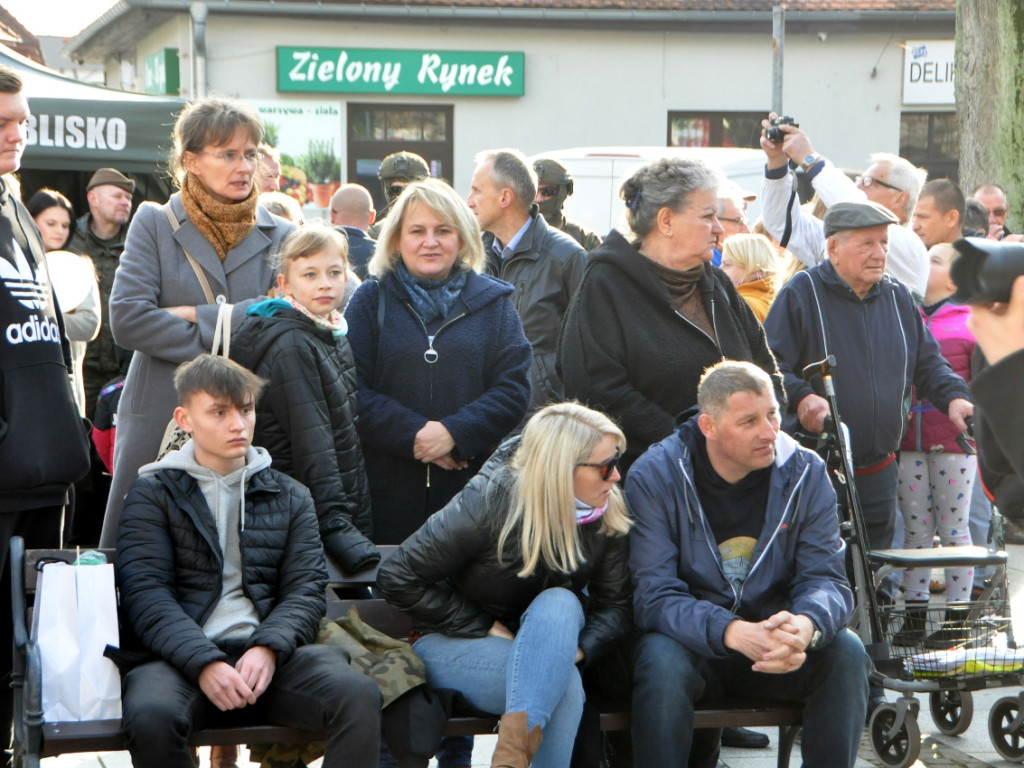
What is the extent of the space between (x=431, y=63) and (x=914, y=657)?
705 inches

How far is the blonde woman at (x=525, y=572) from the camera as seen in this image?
3592mm

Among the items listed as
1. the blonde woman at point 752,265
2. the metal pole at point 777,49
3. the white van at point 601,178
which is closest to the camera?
the blonde woman at point 752,265

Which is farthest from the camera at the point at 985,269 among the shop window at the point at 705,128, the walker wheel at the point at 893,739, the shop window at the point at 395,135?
the shop window at the point at 705,128

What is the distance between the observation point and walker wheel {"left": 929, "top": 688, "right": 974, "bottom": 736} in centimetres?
482

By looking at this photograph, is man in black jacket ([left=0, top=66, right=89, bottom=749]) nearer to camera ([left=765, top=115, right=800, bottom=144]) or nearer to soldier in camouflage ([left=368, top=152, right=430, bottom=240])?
camera ([left=765, top=115, right=800, bottom=144])

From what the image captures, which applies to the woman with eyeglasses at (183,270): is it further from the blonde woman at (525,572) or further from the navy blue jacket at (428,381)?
the blonde woman at (525,572)

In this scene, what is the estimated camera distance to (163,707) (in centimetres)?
328

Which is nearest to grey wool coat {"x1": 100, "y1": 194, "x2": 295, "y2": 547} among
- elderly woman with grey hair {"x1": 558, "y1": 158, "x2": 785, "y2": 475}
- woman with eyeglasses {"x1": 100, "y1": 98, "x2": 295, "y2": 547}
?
woman with eyeglasses {"x1": 100, "y1": 98, "x2": 295, "y2": 547}

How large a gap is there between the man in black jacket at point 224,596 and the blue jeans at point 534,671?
11.9 inches

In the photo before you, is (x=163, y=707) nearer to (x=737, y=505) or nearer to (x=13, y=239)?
(x=13, y=239)

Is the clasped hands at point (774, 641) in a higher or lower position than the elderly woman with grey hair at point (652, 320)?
lower

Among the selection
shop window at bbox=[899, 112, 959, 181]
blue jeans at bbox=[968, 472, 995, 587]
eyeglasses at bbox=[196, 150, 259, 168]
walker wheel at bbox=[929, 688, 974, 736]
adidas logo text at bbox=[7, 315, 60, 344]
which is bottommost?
walker wheel at bbox=[929, 688, 974, 736]

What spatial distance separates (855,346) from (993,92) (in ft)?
21.8

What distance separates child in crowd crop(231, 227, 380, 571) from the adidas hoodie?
54 cm
